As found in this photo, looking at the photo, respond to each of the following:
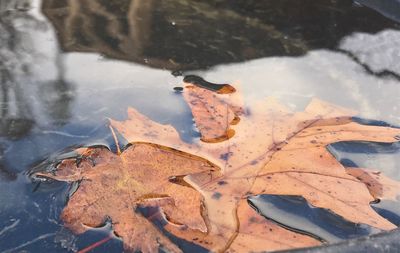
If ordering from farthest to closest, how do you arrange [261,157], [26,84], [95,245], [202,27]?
[202,27]
[26,84]
[261,157]
[95,245]

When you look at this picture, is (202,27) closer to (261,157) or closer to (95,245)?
(261,157)

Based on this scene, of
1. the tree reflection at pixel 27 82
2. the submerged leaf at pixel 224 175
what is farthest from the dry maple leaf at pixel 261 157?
the tree reflection at pixel 27 82

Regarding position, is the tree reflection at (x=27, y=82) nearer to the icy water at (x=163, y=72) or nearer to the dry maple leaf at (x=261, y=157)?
the icy water at (x=163, y=72)

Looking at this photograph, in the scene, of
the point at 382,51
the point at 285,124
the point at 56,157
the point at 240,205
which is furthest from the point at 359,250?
the point at 382,51

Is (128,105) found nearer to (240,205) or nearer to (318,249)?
(240,205)

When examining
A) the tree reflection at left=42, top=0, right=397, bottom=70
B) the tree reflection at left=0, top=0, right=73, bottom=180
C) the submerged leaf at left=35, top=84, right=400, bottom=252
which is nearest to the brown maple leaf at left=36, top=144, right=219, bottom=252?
the submerged leaf at left=35, top=84, right=400, bottom=252

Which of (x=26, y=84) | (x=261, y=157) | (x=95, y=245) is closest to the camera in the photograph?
(x=95, y=245)

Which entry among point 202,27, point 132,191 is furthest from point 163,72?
point 132,191
